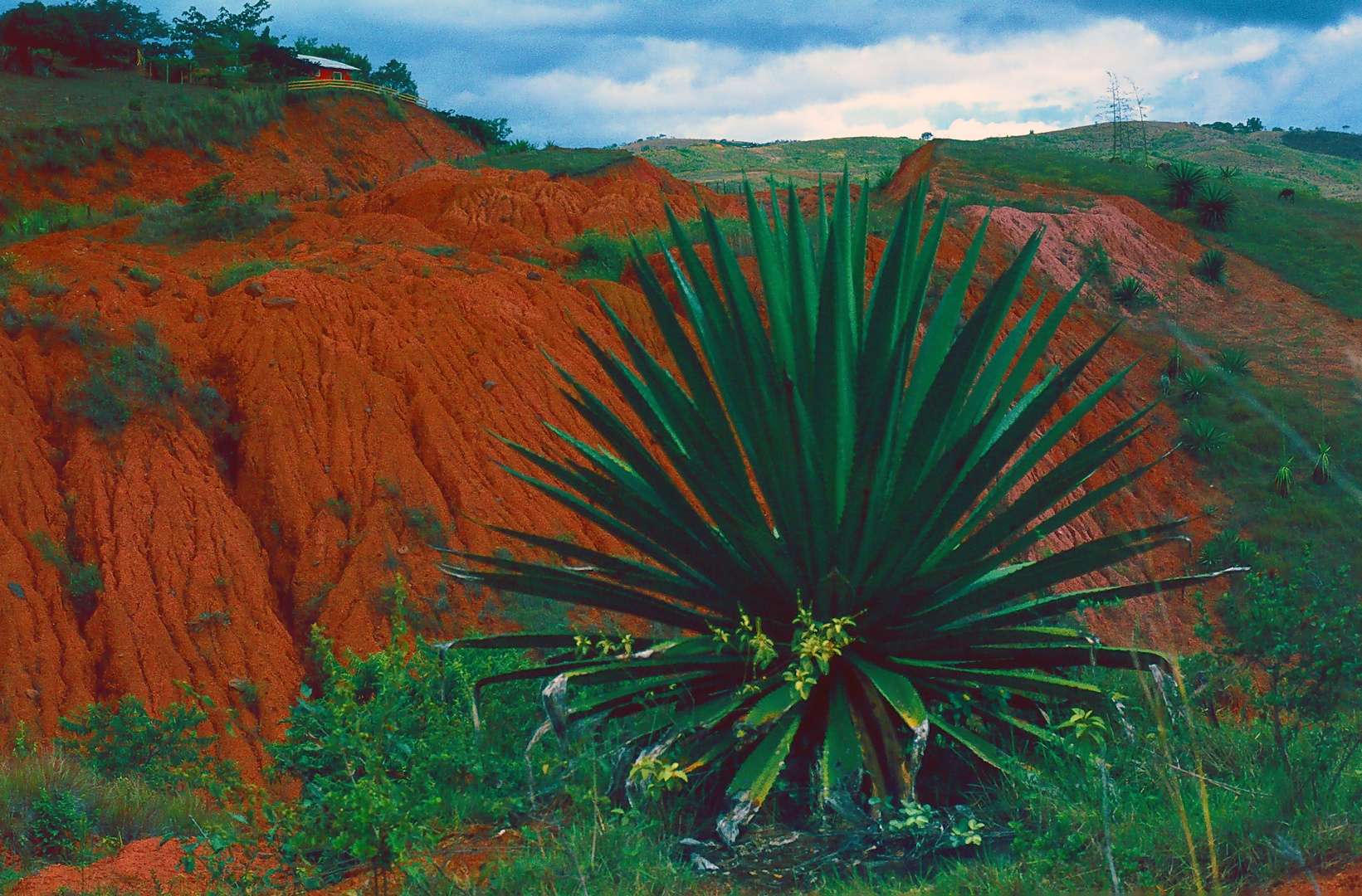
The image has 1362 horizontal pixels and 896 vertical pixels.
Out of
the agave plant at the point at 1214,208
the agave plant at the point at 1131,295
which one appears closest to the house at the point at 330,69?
the agave plant at the point at 1214,208

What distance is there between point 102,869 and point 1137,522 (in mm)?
14176

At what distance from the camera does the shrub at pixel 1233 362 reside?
17.9 meters

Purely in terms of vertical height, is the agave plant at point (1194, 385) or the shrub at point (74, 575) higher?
the agave plant at point (1194, 385)

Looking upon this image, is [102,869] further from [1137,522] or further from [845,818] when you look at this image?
[1137,522]

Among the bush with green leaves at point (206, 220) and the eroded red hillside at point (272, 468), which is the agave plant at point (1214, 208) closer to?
the eroded red hillside at point (272, 468)

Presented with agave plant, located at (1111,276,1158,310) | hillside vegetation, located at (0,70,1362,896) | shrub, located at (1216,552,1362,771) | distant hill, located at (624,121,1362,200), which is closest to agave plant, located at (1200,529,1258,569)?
hillside vegetation, located at (0,70,1362,896)

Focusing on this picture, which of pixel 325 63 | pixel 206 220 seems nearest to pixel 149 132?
pixel 325 63

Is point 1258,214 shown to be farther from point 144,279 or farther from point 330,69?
point 330,69

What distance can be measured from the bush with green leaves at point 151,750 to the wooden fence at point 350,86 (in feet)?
123

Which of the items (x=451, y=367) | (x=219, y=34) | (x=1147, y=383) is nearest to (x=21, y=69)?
(x=219, y=34)

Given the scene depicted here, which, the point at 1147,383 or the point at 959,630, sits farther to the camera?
the point at 1147,383

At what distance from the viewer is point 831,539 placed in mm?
3781

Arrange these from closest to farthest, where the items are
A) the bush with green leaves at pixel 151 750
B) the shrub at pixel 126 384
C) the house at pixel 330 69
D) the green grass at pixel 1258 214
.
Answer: the bush with green leaves at pixel 151 750
the shrub at pixel 126 384
the green grass at pixel 1258 214
the house at pixel 330 69

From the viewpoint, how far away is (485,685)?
4746 mm
